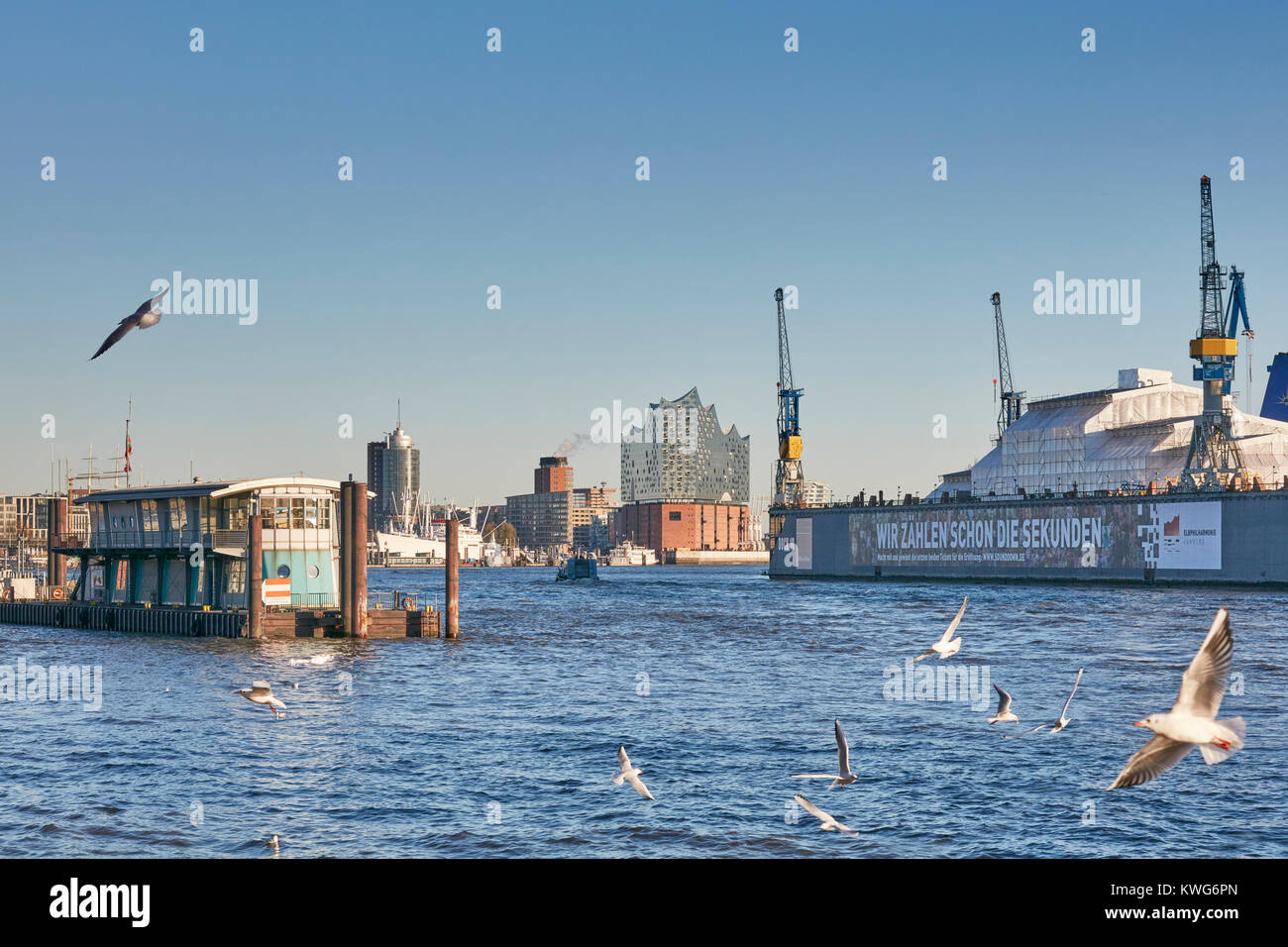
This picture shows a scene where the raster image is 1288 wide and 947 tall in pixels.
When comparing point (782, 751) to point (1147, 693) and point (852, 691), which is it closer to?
point (852, 691)

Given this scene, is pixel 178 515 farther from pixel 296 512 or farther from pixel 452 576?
pixel 452 576

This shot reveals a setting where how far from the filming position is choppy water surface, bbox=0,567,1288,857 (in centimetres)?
2528

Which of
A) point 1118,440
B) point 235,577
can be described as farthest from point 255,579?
point 1118,440

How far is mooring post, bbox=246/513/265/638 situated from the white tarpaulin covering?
124 metres

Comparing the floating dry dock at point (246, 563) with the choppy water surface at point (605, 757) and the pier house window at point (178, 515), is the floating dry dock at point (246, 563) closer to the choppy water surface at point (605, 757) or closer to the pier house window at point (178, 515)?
the pier house window at point (178, 515)

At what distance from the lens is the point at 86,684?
172 feet

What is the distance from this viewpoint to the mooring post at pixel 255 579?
65.9m

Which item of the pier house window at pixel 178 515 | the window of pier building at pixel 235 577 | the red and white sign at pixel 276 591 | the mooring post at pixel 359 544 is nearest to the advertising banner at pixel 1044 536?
the mooring post at pixel 359 544

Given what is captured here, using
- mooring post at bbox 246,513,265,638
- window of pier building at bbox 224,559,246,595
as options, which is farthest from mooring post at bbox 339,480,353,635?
window of pier building at bbox 224,559,246,595

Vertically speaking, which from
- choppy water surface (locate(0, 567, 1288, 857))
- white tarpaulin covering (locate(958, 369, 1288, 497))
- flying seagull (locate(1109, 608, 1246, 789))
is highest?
white tarpaulin covering (locate(958, 369, 1288, 497))

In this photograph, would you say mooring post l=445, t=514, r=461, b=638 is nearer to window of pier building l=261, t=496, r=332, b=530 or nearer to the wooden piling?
the wooden piling

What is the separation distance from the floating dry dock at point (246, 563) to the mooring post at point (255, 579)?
52 mm

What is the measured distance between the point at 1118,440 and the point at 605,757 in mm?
155910
